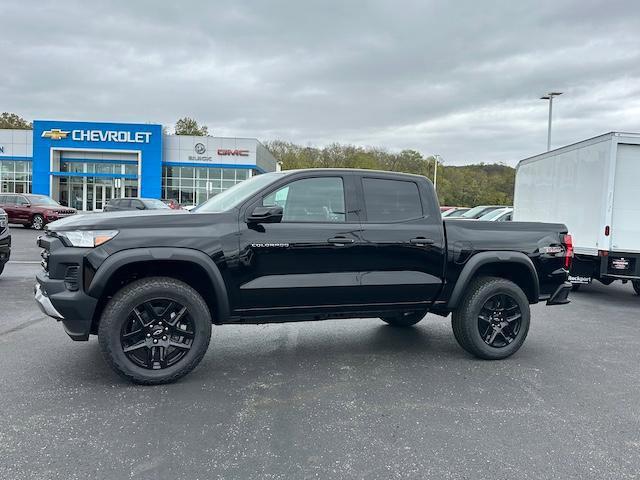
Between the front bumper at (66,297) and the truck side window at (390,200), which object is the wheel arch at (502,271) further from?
the front bumper at (66,297)

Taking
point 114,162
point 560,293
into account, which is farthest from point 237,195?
point 114,162

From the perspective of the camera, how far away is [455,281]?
5.05 m

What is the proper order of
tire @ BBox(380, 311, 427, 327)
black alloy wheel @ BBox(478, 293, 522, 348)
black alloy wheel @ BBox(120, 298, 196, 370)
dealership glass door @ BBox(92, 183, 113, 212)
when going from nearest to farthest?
black alloy wheel @ BBox(120, 298, 196, 370), black alloy wheel @ BBox(478, 293, 522, 348), tire @ BBox(380, 311, 427, 327), dealership glass door @ BBox(92, 183, 113, 212)

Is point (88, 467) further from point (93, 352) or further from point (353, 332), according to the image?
point (353, 332)

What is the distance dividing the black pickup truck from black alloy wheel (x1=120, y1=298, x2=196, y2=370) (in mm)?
11

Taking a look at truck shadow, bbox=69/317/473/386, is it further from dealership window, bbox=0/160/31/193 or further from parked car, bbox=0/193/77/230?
dealership window, bbox=0/160/31/193

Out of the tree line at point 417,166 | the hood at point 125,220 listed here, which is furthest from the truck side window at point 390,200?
the tree line at point 417,166

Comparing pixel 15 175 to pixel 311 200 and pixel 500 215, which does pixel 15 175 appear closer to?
pixel 500 215

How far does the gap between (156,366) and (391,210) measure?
261 centimetres

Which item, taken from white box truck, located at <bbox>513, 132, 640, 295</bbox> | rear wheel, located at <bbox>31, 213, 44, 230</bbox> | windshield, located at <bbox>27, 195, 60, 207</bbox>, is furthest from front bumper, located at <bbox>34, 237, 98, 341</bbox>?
windshield, located at <bbox>27, 195, 60, 207</bbox>

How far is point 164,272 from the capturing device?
4348 millimetres

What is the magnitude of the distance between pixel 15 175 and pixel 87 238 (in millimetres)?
44436

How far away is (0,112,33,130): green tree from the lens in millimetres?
80562

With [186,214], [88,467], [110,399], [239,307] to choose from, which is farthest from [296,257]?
[88,467]
